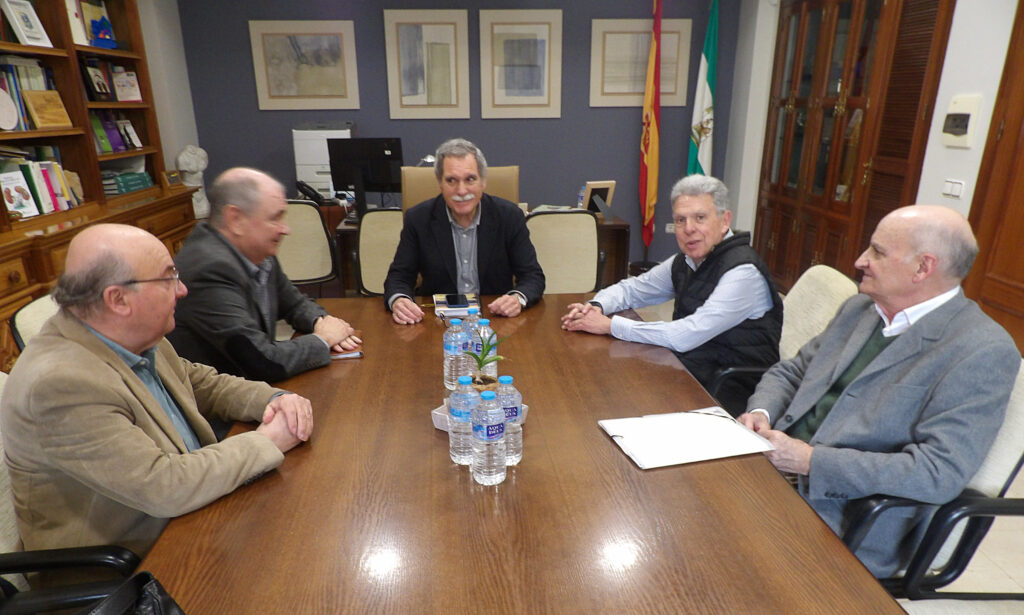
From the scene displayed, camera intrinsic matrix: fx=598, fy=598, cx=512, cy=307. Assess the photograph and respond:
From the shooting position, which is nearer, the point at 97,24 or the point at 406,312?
the point at 406,312

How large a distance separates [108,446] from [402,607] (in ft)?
1.83

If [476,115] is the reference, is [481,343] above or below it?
below

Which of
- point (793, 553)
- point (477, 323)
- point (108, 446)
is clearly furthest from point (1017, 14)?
point (108, 446)

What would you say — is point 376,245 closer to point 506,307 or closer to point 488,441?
point 506,307

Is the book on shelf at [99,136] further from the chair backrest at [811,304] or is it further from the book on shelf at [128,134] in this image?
the chair backrest at [811,304]

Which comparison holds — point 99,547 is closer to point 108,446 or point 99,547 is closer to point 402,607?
point 108,446

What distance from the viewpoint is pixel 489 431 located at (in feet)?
3.51

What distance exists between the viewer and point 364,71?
510 centimetres

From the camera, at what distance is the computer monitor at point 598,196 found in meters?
4.20

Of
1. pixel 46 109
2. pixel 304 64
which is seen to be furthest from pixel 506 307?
pixel 304 64

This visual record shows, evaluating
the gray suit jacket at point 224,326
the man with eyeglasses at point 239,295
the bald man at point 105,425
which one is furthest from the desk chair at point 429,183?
the bald man at point 105,425

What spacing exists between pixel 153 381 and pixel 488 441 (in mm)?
713

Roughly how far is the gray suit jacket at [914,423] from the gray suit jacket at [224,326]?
4.24 ft

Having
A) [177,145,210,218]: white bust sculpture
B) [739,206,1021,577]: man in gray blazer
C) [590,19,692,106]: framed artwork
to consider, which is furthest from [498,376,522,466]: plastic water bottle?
[590,19,692,106]: framed artwork
